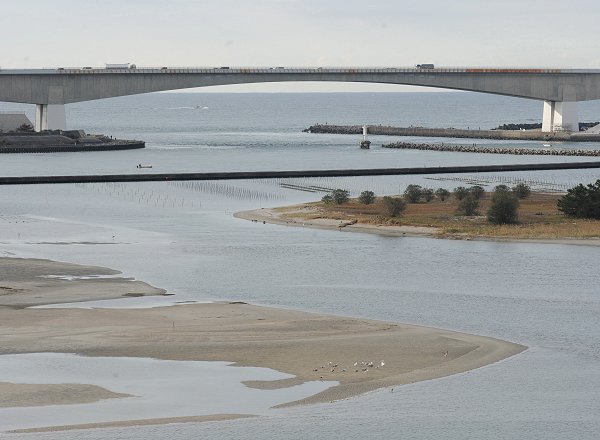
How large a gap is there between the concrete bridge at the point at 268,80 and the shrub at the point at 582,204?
74.1 meters

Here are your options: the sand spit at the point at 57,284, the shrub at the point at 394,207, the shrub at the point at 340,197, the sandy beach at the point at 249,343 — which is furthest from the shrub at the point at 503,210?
the sandy beach at the point at 249,343

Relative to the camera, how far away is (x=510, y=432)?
29.2 m

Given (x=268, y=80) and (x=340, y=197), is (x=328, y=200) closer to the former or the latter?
(x=340, y=197)

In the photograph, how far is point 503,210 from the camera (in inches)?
2522

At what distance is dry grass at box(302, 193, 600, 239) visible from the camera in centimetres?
6156

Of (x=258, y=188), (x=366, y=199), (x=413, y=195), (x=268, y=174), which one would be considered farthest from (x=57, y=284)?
(x=268, y=174)

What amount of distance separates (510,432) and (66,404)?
9.90 meters

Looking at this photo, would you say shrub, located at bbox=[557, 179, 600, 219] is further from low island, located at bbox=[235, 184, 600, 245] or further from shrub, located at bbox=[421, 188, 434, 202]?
Answer: shrub, located at bbox=[421, 188, 434, 202]

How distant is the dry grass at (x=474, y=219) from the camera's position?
6156 centimetres

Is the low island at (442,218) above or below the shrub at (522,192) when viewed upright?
below

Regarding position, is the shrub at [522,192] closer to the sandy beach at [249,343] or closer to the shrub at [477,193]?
the shrub at [477,193]

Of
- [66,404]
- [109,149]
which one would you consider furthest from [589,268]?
[109,149]

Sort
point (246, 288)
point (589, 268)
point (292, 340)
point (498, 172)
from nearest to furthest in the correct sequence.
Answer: point (292, 340), point (246, 288), point (589, 268), point (498, 172)

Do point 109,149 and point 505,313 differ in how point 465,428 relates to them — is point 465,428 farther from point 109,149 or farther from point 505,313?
point 109,149
